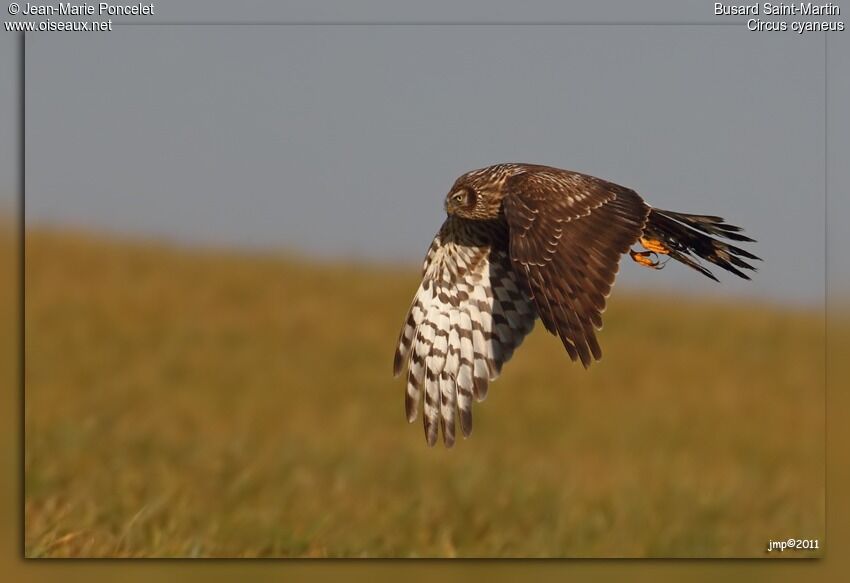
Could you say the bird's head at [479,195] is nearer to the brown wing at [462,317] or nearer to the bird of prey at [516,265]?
the bird of prey at [516,265]

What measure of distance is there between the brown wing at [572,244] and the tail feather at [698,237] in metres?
0.39

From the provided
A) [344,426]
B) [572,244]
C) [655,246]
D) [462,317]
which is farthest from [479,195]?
[344,426]

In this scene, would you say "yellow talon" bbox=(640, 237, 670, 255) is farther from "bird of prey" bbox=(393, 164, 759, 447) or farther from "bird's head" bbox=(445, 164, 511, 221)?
"bird's head" bbox=(445, 164, 511, 221)

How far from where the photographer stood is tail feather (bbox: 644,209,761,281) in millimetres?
7168

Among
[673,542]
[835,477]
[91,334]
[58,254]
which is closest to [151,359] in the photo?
[91,334]

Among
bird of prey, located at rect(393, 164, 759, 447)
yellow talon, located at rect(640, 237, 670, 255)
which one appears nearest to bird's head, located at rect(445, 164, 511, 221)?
bird of prey, located at rect(393, 164, 759, 447)

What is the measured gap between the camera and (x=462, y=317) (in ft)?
27.4

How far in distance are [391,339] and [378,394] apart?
1327 mm

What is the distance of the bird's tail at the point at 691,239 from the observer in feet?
23.4

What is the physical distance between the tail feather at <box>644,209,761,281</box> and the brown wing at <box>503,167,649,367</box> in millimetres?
385

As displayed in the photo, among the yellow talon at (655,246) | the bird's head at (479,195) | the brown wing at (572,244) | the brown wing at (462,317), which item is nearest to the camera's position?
the brown wing at (572,244)

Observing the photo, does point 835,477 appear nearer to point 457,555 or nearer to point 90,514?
point 457,555

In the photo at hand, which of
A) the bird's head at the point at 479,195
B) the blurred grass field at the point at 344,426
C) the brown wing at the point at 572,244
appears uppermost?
the bird's head at the point at 479,195

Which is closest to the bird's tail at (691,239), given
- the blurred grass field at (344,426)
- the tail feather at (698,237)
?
the tail feather at (698,237)
